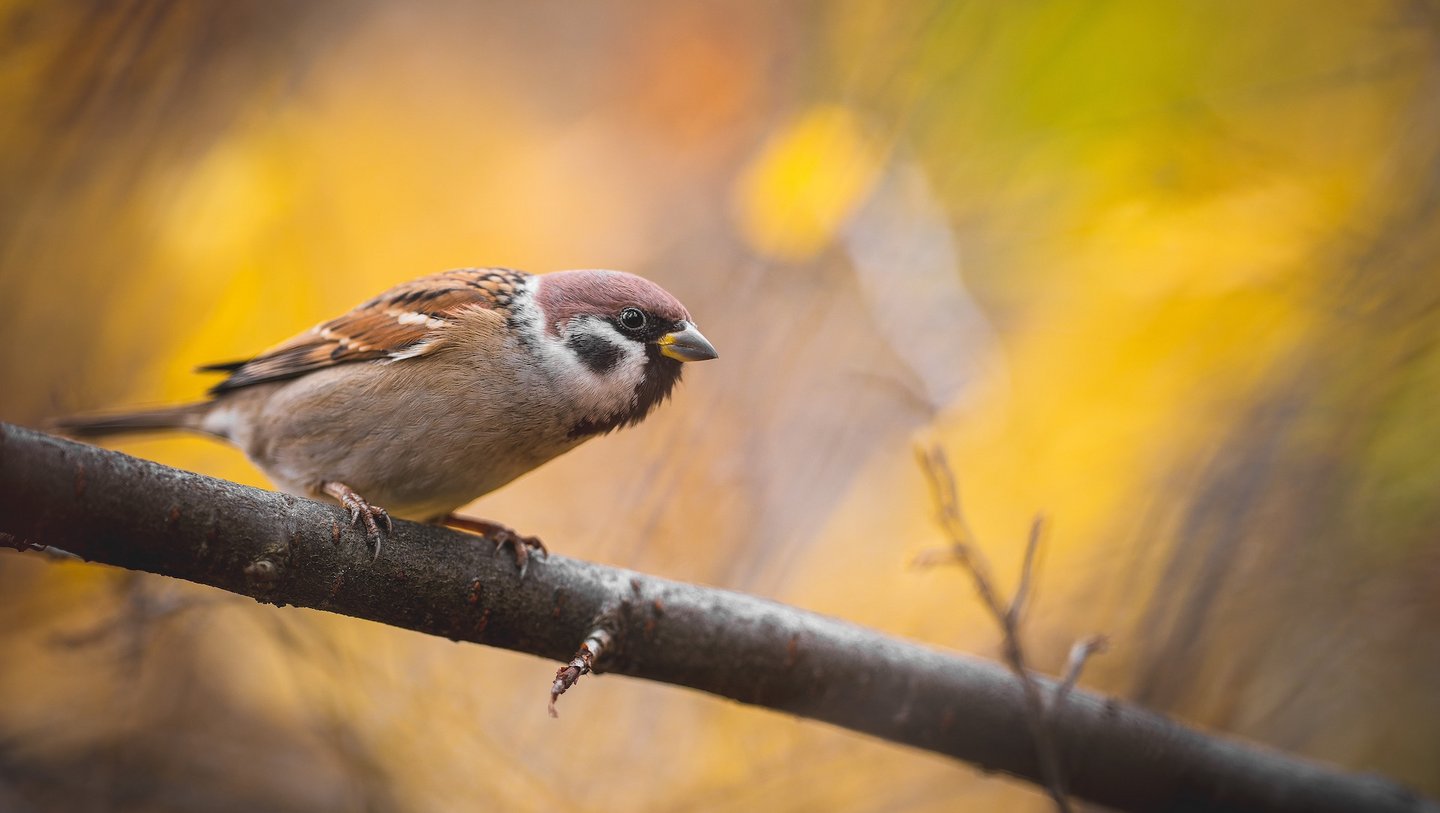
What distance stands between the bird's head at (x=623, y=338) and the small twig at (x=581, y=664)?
73 cm

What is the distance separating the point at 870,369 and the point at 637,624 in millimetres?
2199

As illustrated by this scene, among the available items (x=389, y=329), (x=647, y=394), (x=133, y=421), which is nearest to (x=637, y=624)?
(x=647, y=394)

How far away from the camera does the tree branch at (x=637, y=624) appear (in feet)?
4.94

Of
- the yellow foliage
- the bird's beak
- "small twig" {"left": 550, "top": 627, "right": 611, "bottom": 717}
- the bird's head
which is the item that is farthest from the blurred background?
"small twig" {"left": 550, "top": 627, "right": 611, "bottom": 717}

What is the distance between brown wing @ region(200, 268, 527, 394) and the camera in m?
2.69

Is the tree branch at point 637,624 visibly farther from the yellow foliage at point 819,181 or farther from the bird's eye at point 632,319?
the yellow foliage at point 819,181

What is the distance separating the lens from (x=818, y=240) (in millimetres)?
3602

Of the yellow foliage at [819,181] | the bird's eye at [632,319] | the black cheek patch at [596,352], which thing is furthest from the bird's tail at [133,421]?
the yellow foliage at [819,181]

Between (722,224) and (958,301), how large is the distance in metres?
1.69

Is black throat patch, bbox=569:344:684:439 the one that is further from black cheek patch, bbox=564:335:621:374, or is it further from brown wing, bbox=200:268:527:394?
brown wing, bbox=200:268:527:394

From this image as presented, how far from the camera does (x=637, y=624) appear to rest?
2.17 meters

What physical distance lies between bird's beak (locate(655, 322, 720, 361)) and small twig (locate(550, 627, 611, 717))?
879 mm

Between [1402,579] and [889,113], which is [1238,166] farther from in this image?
[1402,579]

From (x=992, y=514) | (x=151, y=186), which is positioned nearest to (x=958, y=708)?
(x=992, y=514)
